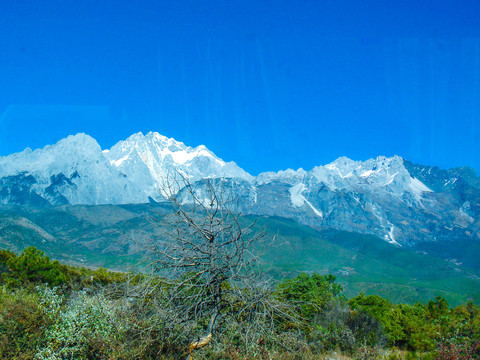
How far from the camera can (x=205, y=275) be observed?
31.9ft

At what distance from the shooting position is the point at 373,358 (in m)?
12.0

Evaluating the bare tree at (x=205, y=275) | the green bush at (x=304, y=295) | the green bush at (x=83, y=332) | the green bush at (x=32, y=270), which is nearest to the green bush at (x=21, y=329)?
the green bush at (x=83, y=332)

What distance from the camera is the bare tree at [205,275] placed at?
912 centimetres

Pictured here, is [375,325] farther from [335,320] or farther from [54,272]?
[54,272]

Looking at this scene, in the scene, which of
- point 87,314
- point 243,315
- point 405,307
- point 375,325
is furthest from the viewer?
point 405,307

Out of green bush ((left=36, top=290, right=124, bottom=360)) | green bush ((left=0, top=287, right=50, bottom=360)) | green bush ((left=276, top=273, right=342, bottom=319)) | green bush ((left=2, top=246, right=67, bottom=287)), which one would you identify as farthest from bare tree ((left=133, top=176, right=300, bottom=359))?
green bush ((left=2, top=246, right=67, bottom=287))

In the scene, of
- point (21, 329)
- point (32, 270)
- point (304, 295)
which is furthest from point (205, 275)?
point (32, 270)

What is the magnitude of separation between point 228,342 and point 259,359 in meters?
0.96

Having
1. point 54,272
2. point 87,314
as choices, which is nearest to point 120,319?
point 87,314

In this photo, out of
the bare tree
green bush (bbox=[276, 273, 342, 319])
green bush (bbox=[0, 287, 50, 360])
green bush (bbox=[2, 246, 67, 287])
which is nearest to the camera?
the bare tree

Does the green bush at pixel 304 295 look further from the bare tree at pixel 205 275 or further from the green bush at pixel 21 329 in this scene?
the green bush at pixel 21 329

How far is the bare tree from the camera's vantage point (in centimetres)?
912

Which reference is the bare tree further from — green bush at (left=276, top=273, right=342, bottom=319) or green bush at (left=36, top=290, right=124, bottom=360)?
green bush at (left=36, top=290, right=124, bottom=360)

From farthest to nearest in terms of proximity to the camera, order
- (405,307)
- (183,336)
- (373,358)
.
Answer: (405,307)
(373,358)
(183,336)
